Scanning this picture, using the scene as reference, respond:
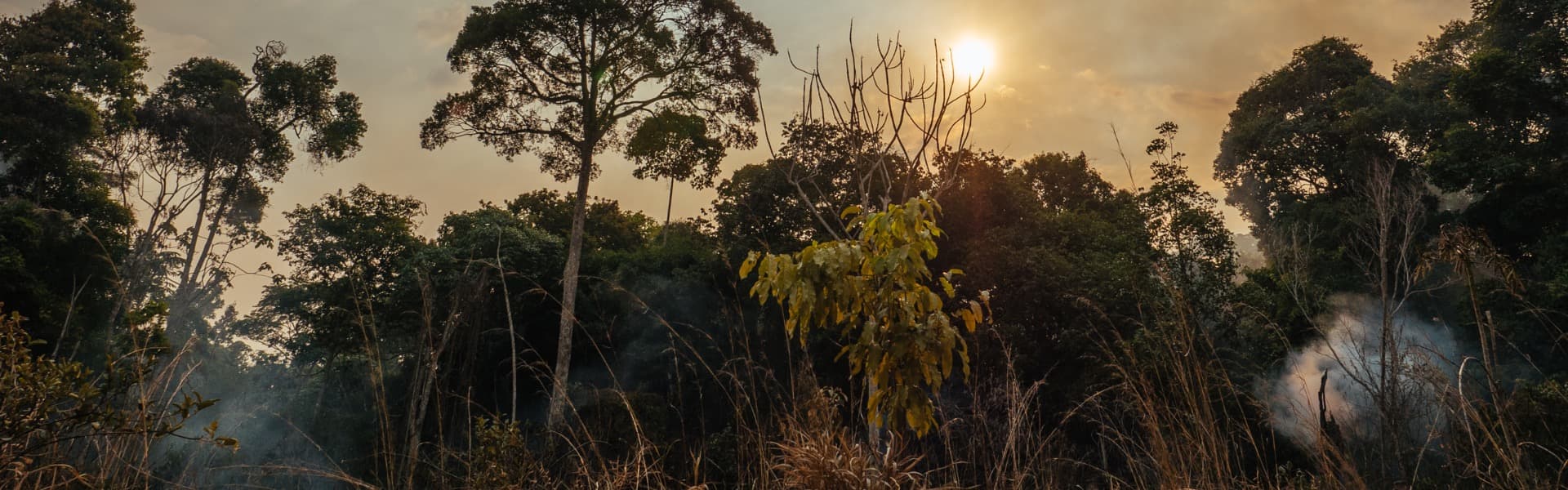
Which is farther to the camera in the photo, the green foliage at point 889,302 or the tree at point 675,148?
the tree at point 675,148

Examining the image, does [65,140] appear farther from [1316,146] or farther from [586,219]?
[1316,146]

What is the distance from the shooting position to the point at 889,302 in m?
2.46

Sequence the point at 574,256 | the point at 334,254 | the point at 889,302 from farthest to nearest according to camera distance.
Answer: the point at 334,254
the point at 574,256
the point at 889,302

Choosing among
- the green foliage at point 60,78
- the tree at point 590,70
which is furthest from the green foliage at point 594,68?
the green foliage at point 60,78

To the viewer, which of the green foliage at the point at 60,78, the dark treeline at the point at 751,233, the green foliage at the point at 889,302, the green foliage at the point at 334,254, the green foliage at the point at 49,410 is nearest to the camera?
the green foliage at the point at 49,410

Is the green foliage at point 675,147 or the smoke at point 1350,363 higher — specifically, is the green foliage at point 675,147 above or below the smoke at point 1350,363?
above

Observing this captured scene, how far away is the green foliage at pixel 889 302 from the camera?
7.86 feet

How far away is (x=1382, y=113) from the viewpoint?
45.4ft

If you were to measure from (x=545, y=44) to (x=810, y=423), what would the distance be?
12122 millimetres

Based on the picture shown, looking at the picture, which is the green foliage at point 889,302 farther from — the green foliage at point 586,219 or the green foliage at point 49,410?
the green foliage at point 586,219

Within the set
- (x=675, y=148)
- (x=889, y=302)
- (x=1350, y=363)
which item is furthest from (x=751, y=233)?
(x=889, y=302)

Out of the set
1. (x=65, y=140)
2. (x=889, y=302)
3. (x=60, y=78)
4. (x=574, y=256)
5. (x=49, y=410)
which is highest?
(x=60, y=78)

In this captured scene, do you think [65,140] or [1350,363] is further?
[65,140]

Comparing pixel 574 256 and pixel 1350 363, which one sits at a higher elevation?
pixel 574 256
